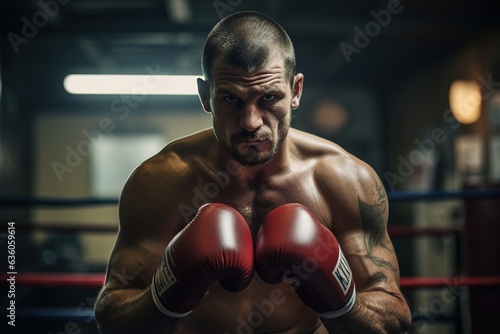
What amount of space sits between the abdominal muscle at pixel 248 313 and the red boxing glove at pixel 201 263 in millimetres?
206

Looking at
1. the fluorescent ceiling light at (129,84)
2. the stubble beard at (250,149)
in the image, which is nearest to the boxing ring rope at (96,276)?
the stubble beard at (250,149)

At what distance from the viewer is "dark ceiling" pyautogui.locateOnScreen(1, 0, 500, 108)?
4129 millimetres

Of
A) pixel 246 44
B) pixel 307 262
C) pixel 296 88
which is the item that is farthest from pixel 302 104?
pixel 307 262

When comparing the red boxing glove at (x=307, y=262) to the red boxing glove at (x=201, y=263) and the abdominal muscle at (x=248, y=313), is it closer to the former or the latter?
the red boxing glove at (x=201, y=263)

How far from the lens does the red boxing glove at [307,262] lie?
1.29 meters

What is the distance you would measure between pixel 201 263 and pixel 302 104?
252 inches

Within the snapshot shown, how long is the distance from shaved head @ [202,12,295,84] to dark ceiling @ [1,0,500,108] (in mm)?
2653

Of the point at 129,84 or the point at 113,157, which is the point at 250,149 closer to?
the point at 129,84

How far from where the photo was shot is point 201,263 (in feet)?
4.09

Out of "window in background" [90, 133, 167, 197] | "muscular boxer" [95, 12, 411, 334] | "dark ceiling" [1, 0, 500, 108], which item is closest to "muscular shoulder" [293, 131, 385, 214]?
"muscular boxer" [95, 12, 411, 334]

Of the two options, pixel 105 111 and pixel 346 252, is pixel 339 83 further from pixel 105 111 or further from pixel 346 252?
pixel 346 252

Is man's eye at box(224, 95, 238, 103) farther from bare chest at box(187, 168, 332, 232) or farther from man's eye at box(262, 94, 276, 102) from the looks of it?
bare chest at box(187, 168, 332, 232)

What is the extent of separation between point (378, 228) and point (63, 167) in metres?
7.47

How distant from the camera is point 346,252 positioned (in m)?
1.52
